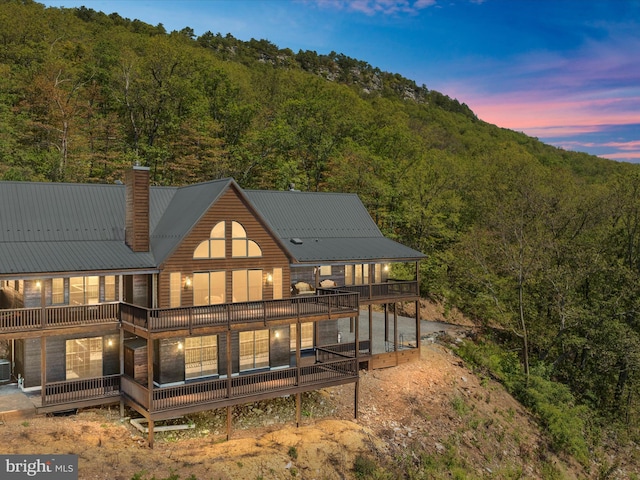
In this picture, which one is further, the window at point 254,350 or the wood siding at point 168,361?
the window at point 254,350

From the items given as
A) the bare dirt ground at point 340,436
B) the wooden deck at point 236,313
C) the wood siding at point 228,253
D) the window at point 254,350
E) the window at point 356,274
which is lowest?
the bare dirt ground at point 340,436

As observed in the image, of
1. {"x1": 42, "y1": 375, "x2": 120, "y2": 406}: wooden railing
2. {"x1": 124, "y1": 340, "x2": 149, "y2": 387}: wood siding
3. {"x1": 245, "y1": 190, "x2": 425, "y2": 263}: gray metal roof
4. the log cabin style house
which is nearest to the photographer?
{"x1": 42, "y1": 375, "x2": 120, "y2": 406}: wooden railing

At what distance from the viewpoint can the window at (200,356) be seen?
2367cm

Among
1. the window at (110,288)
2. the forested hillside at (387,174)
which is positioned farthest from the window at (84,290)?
the forested hillside at (387,174)

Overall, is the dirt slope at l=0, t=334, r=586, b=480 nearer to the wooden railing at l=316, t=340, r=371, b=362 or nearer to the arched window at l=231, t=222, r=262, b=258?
the wooden railing at l=316, t=340, r=371, b=362

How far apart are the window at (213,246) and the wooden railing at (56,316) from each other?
162 inches

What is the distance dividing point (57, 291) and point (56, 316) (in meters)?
1.36

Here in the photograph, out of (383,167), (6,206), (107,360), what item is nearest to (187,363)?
(107,360)

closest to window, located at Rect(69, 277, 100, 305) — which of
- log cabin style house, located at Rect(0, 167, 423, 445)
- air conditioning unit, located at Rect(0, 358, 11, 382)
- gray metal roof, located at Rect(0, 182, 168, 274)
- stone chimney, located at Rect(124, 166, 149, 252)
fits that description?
log cabin style house, located at Rect(0, 167, 423, 445)

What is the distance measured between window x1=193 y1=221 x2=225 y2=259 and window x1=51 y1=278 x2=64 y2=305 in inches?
218

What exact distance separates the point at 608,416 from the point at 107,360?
33.4 m

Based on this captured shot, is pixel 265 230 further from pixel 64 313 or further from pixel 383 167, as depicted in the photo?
pixel 383 167

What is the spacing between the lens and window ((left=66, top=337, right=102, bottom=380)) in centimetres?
2241

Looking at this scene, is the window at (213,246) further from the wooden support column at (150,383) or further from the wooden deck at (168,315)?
the wooden support column at (150,383)
